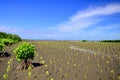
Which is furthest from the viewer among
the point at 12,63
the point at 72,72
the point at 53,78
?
the point at 12,63

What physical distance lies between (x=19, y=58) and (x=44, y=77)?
289cm

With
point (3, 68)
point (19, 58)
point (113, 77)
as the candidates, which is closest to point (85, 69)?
point (113, 77)

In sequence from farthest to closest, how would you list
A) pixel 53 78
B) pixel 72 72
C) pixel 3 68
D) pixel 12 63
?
pixel 12 63
pixel 3 68
pixel 72 72
pixel 53 78

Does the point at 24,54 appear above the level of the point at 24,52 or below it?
below

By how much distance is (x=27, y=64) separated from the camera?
1337cm

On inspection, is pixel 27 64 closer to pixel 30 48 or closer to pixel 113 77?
pixel 30 48

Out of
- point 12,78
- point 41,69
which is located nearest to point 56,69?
point 41,69

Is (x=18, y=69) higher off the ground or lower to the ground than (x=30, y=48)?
lower

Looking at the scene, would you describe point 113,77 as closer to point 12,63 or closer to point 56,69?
point 56,69

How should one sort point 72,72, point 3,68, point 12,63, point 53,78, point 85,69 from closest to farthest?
point 53,78, point 72,72, point 85,69, point 3,68, point 12,63

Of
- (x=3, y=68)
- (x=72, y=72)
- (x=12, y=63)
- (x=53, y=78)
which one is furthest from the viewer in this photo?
(x=12, y=63)

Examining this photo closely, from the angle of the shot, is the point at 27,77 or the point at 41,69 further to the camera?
the point at 41,69

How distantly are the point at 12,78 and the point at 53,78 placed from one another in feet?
8.35

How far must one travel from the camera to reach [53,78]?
36.4ft
